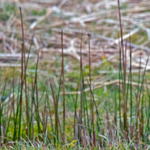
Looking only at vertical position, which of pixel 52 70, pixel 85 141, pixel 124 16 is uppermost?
pixel 124 16

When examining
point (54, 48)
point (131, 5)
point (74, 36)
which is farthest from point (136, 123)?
point (131, 5)

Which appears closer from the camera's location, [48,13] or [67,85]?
[67,85]

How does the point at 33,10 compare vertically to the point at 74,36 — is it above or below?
above

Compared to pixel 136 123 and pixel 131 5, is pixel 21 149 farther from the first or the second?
pixel 131 5

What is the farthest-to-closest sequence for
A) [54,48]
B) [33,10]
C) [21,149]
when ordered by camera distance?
1. [33,10]
2. [54,48]
3. [21,149]

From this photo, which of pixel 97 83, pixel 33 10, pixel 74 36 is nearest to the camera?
pixel 97 83

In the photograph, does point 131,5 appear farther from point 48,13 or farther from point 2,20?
point 2,20

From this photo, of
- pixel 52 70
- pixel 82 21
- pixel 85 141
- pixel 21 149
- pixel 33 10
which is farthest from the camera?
pixel 33 10

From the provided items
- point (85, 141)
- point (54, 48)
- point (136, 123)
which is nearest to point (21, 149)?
point (85, 141)

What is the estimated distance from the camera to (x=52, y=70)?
131 inches

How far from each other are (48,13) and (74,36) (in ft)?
2.48

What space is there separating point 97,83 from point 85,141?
1.44m

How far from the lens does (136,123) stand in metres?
1.58

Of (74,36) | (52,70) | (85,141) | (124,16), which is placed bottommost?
(85,141)
